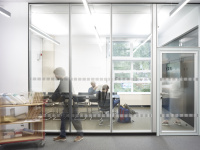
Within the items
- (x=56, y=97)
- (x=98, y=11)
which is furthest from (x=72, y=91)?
(x=98, y=11)

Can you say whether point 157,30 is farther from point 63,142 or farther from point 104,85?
point 63,142

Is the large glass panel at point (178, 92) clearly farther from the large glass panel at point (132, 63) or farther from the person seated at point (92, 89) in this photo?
the person seated at point (92, 89)

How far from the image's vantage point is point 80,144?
126 inches

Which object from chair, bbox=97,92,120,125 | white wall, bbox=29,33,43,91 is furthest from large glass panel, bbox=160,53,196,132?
white wall, bbox=29,33,43,91

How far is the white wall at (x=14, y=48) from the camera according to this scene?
3682 mm

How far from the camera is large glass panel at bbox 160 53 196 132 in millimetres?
3719

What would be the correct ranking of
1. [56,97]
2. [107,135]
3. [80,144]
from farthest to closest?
[107,135]
[56,97]
[80,144]

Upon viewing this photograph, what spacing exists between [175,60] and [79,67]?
2389 millimetres

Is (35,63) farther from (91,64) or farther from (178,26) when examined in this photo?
(178,26)

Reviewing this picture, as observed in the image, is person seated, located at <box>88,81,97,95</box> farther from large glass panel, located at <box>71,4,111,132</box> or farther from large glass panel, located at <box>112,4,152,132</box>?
large glass panel, located at <box>112,4,152,132</box>

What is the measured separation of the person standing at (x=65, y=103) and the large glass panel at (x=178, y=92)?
205 cm

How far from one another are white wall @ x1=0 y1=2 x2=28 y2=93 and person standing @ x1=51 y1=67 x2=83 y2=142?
2.84ft

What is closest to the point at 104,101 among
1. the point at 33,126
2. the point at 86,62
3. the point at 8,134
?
the point at 86,62

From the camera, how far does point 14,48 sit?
12.1 feet
